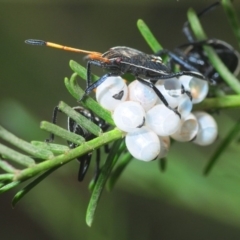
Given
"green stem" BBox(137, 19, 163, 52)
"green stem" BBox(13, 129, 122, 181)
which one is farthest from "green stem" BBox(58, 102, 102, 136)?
"green stem" BBox(137, 19, 163, 52)

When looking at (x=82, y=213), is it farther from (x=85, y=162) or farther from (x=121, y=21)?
(x=121, y=21)

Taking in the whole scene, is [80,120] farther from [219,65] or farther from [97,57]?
[219,65]

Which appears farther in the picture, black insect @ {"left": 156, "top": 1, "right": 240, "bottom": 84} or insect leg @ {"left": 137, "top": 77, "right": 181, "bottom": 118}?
black insect @ {"left": 156, "top": 1, "right": 240, "bottom": 84}

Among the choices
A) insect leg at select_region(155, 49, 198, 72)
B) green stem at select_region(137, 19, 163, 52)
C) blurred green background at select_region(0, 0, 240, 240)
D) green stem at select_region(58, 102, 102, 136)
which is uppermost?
green stem at select_region(137, 19, 163, 52)

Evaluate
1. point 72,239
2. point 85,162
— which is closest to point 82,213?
point 72,239

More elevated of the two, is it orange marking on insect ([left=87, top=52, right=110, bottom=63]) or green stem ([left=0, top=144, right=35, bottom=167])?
orange marking on insect ([left=87, top=52, right=110, bottom=63])

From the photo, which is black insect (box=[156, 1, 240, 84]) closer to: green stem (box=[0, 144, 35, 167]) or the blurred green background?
the blurred green background

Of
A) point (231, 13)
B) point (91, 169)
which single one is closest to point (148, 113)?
point (231, 13)

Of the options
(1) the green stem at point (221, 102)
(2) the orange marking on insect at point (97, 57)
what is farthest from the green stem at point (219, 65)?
(2) the orange marking on insect at point (97, 57)
